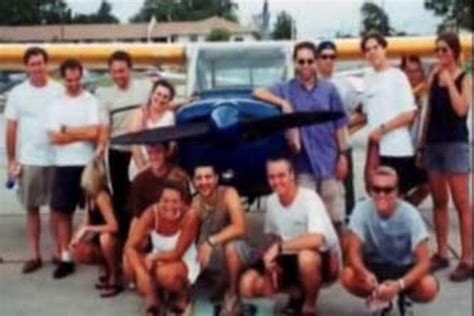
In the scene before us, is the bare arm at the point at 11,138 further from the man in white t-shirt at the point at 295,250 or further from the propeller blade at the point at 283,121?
the man in white t-shirt at the point at 295,250

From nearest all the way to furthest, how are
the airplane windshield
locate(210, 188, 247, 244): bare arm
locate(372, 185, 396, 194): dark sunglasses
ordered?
locate(372, 185, 396, 194): dark sunglasses < locate(210, 188, 247, 244): bare arm < the airplane windshield

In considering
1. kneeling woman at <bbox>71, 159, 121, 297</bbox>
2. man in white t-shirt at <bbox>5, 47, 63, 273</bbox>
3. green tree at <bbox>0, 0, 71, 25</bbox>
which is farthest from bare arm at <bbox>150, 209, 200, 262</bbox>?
green tree at <bbox>0, 0, 71, 25</bbox>

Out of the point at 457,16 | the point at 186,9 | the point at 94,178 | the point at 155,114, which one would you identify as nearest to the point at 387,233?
the point at 155,114

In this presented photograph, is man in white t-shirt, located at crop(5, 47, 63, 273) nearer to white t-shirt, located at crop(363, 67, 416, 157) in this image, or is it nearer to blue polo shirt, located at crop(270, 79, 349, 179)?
blue polo shirt, located at crop(270, 79, 349, 179)

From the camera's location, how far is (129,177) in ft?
19.8

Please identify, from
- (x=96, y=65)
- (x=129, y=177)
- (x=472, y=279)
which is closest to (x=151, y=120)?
(x=129, y=177)

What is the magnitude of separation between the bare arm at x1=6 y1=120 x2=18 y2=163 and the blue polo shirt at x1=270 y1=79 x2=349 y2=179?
6.51ft

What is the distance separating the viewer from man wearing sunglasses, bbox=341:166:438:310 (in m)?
4.63

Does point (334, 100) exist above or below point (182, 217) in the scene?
above

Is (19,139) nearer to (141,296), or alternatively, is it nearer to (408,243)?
(141,296)

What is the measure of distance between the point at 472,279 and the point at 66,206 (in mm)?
2774

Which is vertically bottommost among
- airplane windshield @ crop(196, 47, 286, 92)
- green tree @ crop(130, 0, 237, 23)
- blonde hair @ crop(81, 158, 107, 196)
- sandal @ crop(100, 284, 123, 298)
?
sandal @ crop(100, 284, 123, 298)

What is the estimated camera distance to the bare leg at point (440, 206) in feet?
18.8

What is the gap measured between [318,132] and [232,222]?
994mm
